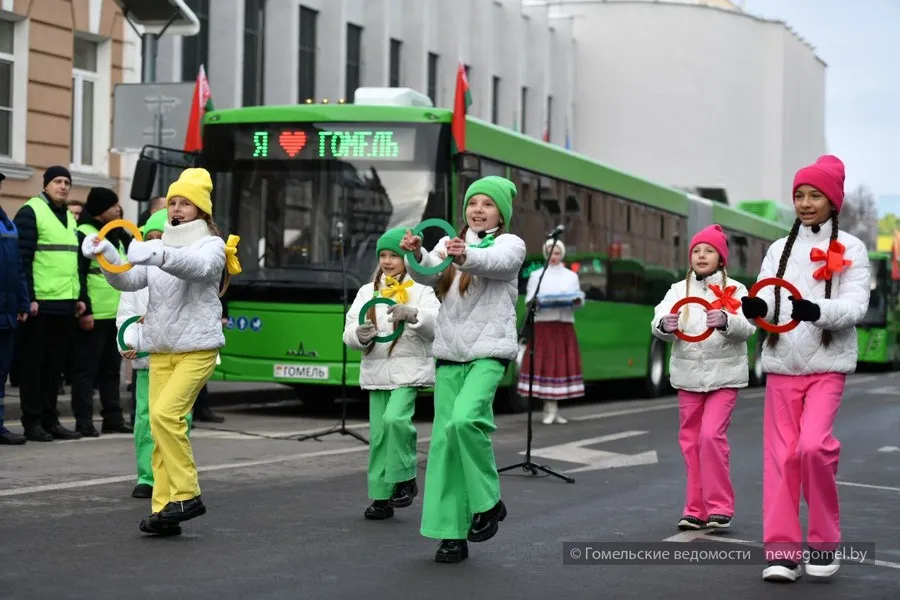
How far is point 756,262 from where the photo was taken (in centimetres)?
3147

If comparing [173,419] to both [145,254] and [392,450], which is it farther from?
[392,450]

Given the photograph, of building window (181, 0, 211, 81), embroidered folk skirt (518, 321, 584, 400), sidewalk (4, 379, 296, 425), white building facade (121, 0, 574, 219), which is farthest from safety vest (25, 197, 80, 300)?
building window (181, 0, 211, 81)

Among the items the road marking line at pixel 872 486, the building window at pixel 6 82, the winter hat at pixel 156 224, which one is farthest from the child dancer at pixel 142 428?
the building window at pixel 6 82

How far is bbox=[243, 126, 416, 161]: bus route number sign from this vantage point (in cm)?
1644

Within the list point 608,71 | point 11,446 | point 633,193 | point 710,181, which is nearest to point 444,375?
point 11,446

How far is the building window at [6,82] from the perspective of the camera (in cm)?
2092

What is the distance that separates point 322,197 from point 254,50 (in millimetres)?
14983

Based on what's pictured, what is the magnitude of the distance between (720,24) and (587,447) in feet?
151

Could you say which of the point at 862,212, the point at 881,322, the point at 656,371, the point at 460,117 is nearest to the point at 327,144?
the point at 460,117

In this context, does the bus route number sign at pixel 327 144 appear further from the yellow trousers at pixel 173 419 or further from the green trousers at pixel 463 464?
the green trousers at pixel 463 464

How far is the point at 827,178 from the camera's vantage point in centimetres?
743

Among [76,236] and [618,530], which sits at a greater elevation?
[76,236]

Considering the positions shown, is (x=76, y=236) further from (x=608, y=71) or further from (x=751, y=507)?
(x=608, y=71)

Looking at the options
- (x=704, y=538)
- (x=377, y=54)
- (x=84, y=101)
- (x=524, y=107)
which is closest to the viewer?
(x=704, y=538)
